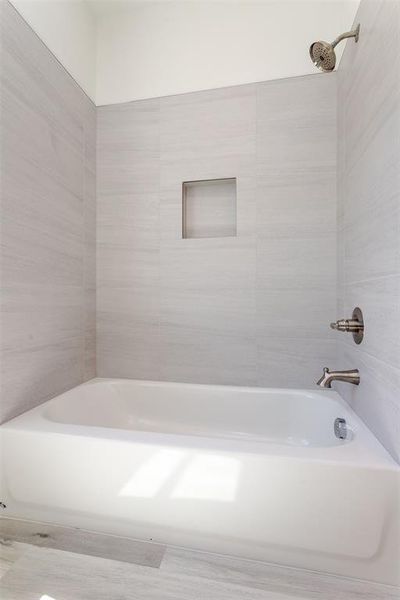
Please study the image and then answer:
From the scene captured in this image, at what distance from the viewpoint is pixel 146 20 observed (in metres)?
1.99

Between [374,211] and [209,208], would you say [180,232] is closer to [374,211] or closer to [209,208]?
[209,208]

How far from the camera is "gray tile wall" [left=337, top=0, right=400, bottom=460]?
40.6 inches

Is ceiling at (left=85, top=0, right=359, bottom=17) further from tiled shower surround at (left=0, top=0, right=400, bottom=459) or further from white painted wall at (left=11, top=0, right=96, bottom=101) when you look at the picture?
tiled shower surround at (left=0, top=0, right=400, bottom=459)

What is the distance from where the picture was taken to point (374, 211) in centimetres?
122

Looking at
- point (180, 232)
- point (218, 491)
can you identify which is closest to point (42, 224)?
point (180, 232)

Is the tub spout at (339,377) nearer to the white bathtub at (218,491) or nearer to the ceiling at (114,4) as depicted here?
the white bathtub at (218,491)

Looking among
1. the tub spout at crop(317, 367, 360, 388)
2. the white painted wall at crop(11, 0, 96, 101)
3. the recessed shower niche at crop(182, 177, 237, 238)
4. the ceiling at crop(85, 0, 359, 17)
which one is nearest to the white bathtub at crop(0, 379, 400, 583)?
the tub spout at crop(317, 367, 360, 388)

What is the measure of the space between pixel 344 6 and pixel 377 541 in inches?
93.4

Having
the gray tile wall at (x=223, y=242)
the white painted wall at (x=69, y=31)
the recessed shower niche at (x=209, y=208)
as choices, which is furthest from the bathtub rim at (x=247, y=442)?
the white painted wall at (x=69, y=31)

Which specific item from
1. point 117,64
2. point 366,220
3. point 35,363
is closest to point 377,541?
point 366,220

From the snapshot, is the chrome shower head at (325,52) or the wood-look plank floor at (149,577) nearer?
the wood-look plank floor at (149,577)

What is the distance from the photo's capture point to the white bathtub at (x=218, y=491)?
0.98 metres

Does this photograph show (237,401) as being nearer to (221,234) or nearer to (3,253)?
(221,234)

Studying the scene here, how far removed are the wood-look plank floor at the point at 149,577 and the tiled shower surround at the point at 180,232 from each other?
0.52 meters
